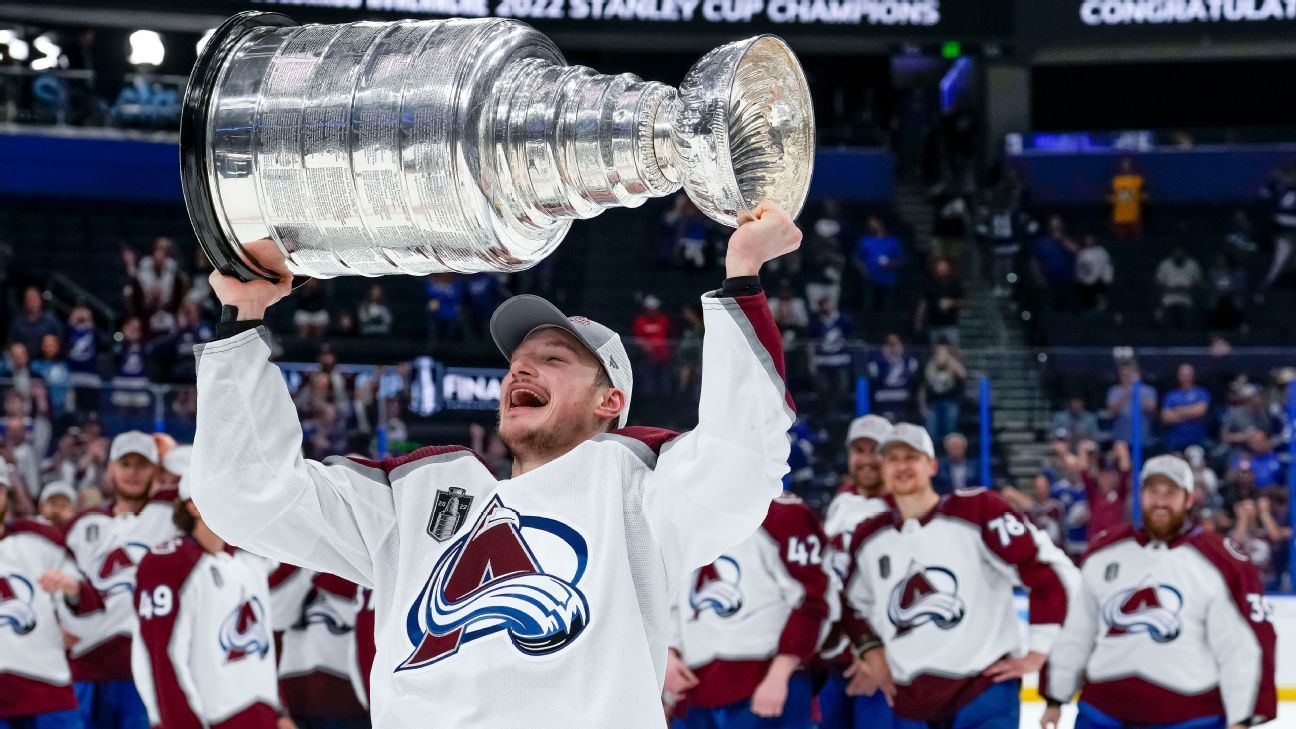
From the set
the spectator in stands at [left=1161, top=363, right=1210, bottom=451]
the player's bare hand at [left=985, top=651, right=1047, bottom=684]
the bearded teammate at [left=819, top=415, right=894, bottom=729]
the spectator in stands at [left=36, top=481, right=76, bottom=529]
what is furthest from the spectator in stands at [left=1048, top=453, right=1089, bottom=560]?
the spectator in stands at [left=36, top=481, right=76, bottom=529]

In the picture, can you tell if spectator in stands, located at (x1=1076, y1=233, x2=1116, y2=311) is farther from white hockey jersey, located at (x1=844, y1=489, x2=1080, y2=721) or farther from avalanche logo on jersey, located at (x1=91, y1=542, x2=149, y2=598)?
avalanche logo on jersey, located at (x1=91, y1=542, x2=149, y2=598)

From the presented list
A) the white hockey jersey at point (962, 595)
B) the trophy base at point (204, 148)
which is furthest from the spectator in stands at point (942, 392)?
the trophy base at point (204, 148)

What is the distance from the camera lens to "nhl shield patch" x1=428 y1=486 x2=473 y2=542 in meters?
2.57

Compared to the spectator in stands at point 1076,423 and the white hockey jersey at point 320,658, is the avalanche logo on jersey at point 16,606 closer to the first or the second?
the white hockey jersey at point 320,658

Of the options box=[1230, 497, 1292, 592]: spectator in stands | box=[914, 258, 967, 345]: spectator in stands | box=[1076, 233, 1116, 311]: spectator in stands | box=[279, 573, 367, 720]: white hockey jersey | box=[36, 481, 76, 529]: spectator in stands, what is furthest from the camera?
box=[1076, 233, 1116, 311]: spectator in stands

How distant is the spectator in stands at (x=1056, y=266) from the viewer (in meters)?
15.9

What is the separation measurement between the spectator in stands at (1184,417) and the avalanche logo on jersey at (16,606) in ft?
19.2

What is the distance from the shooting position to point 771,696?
5.99 m

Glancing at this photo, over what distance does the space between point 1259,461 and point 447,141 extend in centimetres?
789

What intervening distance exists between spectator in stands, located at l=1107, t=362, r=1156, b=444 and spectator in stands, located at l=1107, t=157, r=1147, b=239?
26.8 ft

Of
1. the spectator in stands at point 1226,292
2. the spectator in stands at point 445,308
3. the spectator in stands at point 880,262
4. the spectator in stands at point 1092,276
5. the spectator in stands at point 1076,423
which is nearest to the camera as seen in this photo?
the spectator in stands at point 1076,423

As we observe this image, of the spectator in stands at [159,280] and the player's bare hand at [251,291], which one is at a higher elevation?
the spectator in stands at [159,280]

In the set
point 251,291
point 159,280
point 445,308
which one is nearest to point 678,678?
point 251,291

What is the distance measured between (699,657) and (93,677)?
2471 mm
